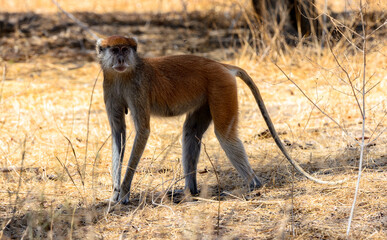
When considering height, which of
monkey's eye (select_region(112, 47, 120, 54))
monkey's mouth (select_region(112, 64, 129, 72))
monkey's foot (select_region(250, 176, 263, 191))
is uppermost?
monkey's eye (select_region(112, 47, 120, 54))

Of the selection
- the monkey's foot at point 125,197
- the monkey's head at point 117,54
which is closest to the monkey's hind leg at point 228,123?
the monkey's head at point 117,54

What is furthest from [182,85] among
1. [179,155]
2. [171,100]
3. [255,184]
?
[179,155]

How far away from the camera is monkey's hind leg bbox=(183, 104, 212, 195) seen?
4.34 meters

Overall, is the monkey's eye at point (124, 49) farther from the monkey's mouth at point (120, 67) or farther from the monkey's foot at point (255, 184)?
the monkey's foot at point (255, 184)

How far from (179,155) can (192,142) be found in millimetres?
959

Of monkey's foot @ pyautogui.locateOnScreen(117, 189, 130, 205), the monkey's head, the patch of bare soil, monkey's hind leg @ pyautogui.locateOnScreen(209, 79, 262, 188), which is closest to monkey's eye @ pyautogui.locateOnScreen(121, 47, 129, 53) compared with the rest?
the monkey's head

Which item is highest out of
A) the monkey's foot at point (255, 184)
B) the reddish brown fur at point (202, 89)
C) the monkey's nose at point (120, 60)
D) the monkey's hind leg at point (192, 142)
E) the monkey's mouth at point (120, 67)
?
the monkey's nose at point (120, 60)

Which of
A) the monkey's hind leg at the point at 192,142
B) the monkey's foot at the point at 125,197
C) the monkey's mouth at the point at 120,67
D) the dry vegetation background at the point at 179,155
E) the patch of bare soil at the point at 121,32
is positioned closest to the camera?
the dry vegetation background at the point at 179,155

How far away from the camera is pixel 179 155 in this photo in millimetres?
5320

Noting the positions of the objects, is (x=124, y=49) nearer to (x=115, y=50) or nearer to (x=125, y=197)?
(x=115, y=50)

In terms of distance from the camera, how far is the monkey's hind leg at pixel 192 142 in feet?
14.3

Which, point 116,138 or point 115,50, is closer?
point 115,50

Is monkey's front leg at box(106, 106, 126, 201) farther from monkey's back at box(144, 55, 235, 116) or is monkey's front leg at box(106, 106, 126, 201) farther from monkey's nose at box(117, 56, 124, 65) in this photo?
monkey's nose at box(117, 56, 124, 65)

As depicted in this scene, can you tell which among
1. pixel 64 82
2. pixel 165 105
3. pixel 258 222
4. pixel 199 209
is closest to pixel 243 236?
pixel 258 222
